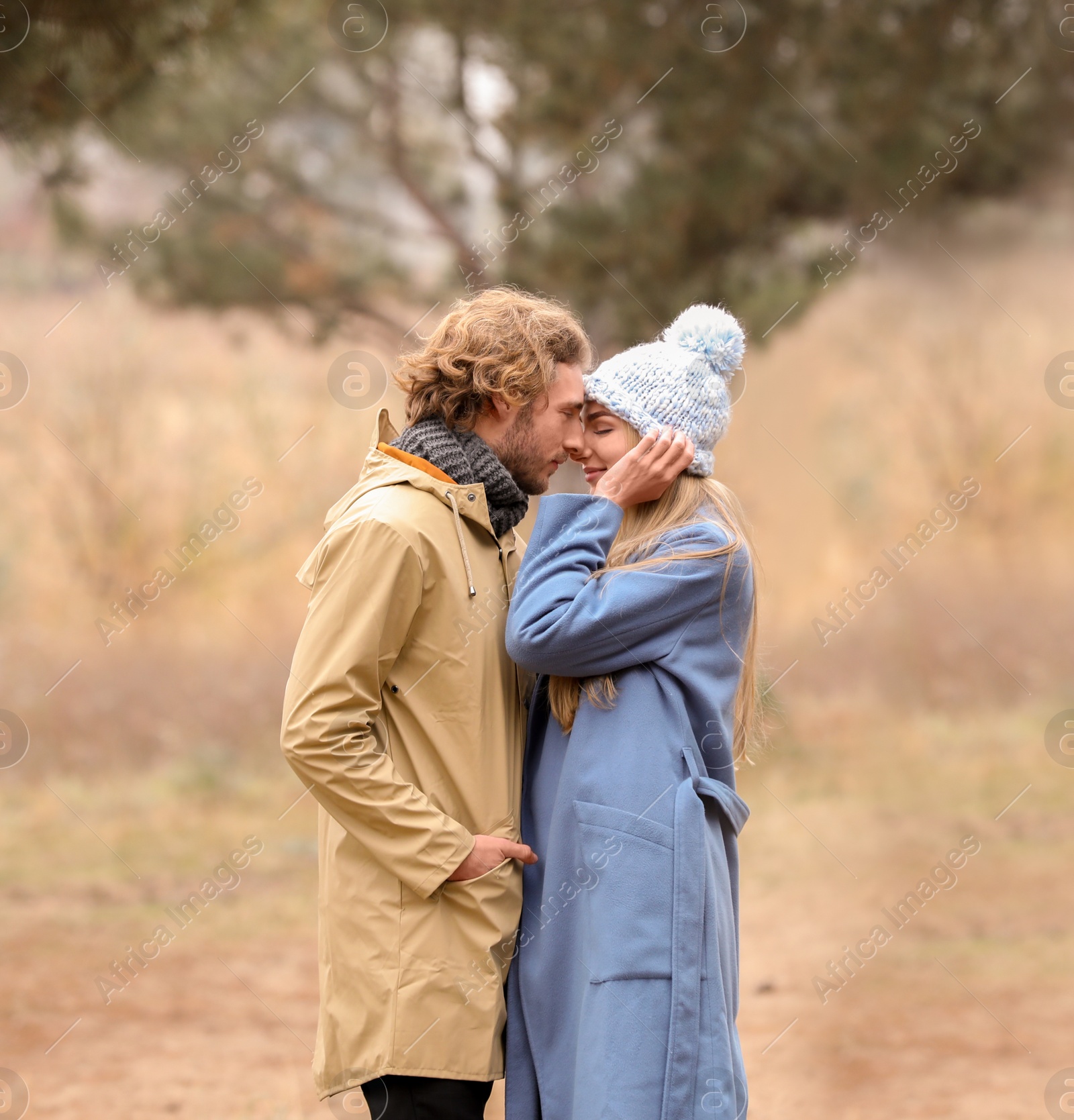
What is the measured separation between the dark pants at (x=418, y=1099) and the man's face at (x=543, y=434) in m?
0.93

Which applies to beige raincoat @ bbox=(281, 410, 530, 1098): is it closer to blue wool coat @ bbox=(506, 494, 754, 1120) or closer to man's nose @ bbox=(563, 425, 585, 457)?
blue wool coat @ bbox=(506, 494, 754, 1120)

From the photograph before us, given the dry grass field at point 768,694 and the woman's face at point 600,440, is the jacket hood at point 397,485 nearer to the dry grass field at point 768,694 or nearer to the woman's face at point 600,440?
the woman's face at point 600,440

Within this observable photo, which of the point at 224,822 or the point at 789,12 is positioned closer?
the point at 789,12

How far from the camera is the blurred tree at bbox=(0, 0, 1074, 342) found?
14.4 ft

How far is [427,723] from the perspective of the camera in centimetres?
177

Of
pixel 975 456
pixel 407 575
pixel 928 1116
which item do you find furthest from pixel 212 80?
pixel 975 456

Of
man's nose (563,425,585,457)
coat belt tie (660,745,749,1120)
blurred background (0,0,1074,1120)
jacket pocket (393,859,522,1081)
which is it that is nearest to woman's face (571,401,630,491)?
man's nose (563,425,585,457)

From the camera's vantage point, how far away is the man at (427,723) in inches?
66.7

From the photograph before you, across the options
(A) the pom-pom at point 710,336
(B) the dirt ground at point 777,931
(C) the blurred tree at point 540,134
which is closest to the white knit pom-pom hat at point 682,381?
(A) the pom-pom at point 710,336

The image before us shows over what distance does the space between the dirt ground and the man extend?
208 cm

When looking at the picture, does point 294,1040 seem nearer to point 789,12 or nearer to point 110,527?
point 789,12

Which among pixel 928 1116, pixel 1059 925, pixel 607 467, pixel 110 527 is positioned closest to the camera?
pixel 607 467

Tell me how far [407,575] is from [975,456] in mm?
8257

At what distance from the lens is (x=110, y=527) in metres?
8.49
